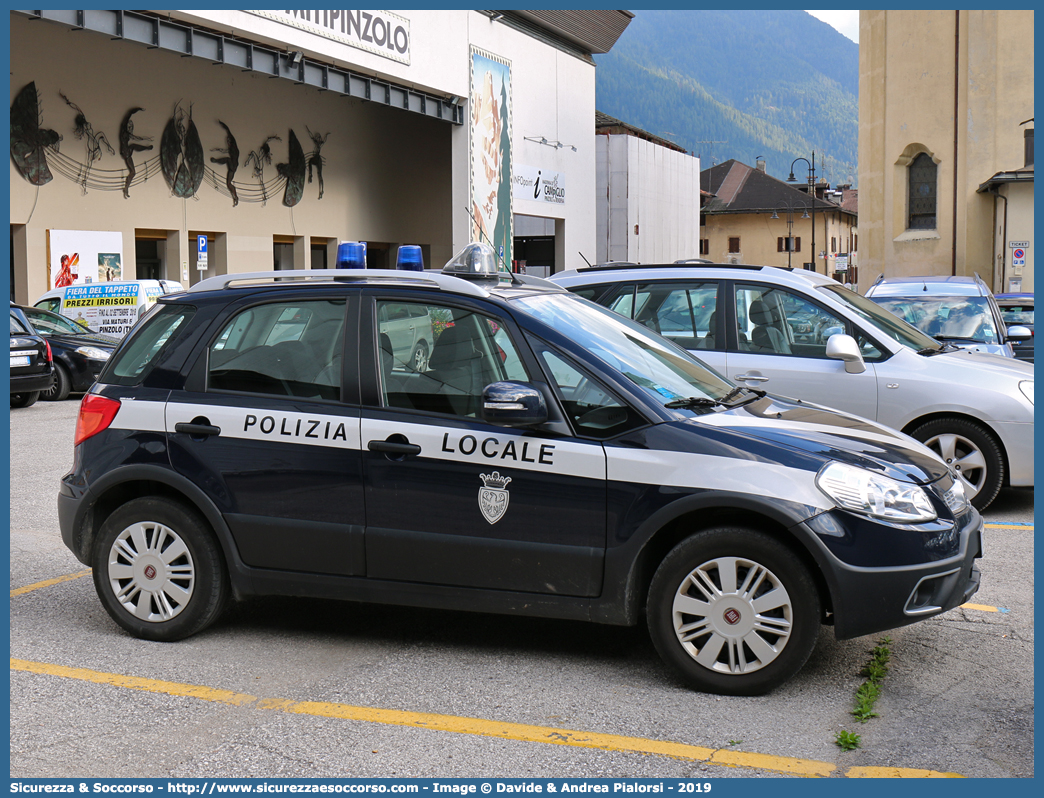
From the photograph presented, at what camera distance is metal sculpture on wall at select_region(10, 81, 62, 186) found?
27.9 metres

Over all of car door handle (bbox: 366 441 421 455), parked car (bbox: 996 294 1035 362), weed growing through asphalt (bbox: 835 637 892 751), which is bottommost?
weed growing through asphalt (bbox: 835 637 892 751)

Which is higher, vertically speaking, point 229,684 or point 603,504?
point 603,504

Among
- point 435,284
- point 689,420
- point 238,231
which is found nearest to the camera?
point 689,420

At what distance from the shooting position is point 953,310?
12453mm

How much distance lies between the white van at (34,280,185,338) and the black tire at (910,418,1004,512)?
16425mm

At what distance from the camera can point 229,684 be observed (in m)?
4.59

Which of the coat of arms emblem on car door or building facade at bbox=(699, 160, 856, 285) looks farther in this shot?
building facade at bbox=(699, 160, 856, 285)

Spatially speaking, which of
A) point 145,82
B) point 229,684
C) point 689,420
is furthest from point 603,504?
point 145,82

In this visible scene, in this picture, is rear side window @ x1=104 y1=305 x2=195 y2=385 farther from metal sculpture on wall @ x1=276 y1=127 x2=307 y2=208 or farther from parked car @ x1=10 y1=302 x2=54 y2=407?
metal sculpture on wall @ x1=276 y1=127 x2=307 y2=208

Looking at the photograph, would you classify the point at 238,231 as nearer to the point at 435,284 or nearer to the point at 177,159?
the point at 177,159

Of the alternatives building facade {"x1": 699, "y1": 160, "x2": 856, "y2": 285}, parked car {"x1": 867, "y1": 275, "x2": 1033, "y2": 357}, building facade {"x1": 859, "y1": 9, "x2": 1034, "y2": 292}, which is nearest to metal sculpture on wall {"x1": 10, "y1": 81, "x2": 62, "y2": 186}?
parked car {"x1": 867, "y1": 275, "x2": 1033, "y2": 357}

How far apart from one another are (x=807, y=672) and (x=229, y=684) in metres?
2.39

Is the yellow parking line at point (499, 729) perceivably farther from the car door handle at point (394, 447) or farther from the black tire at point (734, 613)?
the car door handle at point (394, 447)

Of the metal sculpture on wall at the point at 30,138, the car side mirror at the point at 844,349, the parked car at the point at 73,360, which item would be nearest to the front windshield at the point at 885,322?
the car side mirror at the point at 844,349
